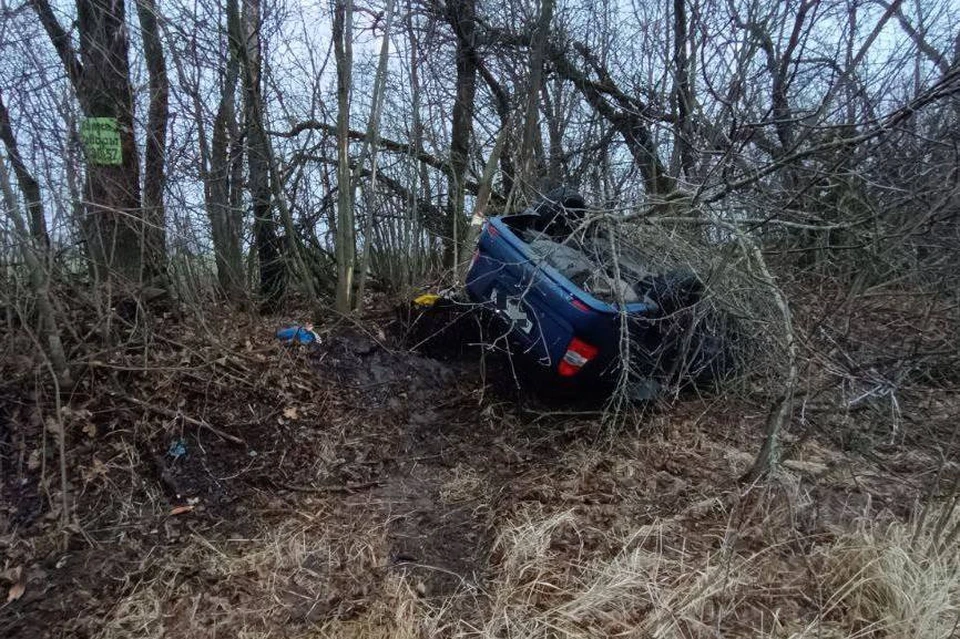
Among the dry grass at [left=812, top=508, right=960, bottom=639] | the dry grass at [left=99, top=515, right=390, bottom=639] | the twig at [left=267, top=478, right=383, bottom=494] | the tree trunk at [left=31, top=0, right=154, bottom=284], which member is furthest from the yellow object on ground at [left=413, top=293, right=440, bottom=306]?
the dry grass at [left=812, top=508, right=960, bottom=639]

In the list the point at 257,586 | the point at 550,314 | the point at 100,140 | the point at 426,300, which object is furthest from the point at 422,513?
the point at 100,140

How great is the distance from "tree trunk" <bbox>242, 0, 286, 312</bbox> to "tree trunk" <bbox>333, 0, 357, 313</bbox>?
66 centimetres

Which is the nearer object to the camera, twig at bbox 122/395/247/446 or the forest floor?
the forest floor

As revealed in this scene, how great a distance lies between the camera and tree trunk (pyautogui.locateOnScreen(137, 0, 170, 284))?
4242mm

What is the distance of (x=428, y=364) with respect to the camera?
15.9 ft

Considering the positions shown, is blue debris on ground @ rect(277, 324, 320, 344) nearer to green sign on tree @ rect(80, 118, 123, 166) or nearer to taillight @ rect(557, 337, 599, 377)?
green sign on tree @ rect(80, 118, 123, 166)

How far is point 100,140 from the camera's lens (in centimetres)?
371

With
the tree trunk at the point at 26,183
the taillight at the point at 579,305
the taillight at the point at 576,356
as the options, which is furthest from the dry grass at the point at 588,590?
the tree trunk at the point at 26,183

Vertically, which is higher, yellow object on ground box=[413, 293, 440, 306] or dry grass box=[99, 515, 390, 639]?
yellow object on ground box=[413, 293, 440, 306]

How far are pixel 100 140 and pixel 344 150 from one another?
1.91 m

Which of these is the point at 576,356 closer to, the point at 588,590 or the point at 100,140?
the point at 588,590

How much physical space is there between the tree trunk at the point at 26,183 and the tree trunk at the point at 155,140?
69cm

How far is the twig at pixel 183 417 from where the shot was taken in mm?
3482

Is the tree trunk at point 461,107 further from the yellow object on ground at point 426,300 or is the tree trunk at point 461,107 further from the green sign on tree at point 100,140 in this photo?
the green sign on tree at point 100,140
